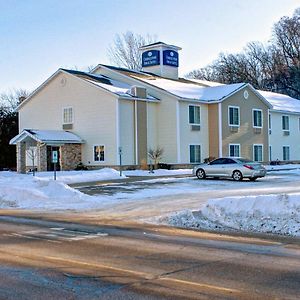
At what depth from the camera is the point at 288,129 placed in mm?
55594

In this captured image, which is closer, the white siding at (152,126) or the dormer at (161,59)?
the white siding at (152,126)

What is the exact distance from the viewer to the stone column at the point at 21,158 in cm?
4194

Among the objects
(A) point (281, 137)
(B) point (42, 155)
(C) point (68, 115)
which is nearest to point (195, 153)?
(C) point (68, 115)

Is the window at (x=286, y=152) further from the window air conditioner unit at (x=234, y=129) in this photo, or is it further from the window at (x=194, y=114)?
the window at (x=194, y=114)

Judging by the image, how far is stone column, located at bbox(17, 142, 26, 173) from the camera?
138 ft

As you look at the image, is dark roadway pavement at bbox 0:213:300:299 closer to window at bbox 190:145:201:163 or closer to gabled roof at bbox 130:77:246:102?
window at bbox 190:145:201:163

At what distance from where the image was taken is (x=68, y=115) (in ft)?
Result: 146

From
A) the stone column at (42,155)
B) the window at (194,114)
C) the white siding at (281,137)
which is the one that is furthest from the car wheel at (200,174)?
the white siding at (281,137)

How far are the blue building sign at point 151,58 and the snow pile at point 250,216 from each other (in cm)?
3936

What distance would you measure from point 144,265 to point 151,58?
45.6 metres

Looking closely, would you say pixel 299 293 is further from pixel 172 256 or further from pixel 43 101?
pixel 43 101

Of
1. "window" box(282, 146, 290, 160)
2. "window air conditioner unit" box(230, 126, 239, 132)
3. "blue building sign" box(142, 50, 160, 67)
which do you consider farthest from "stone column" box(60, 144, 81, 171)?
"window" box(282, 146, 290, 160)

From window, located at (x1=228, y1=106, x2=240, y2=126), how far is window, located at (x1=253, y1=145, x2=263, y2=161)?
12.4ft

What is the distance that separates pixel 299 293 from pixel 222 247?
3386mm
